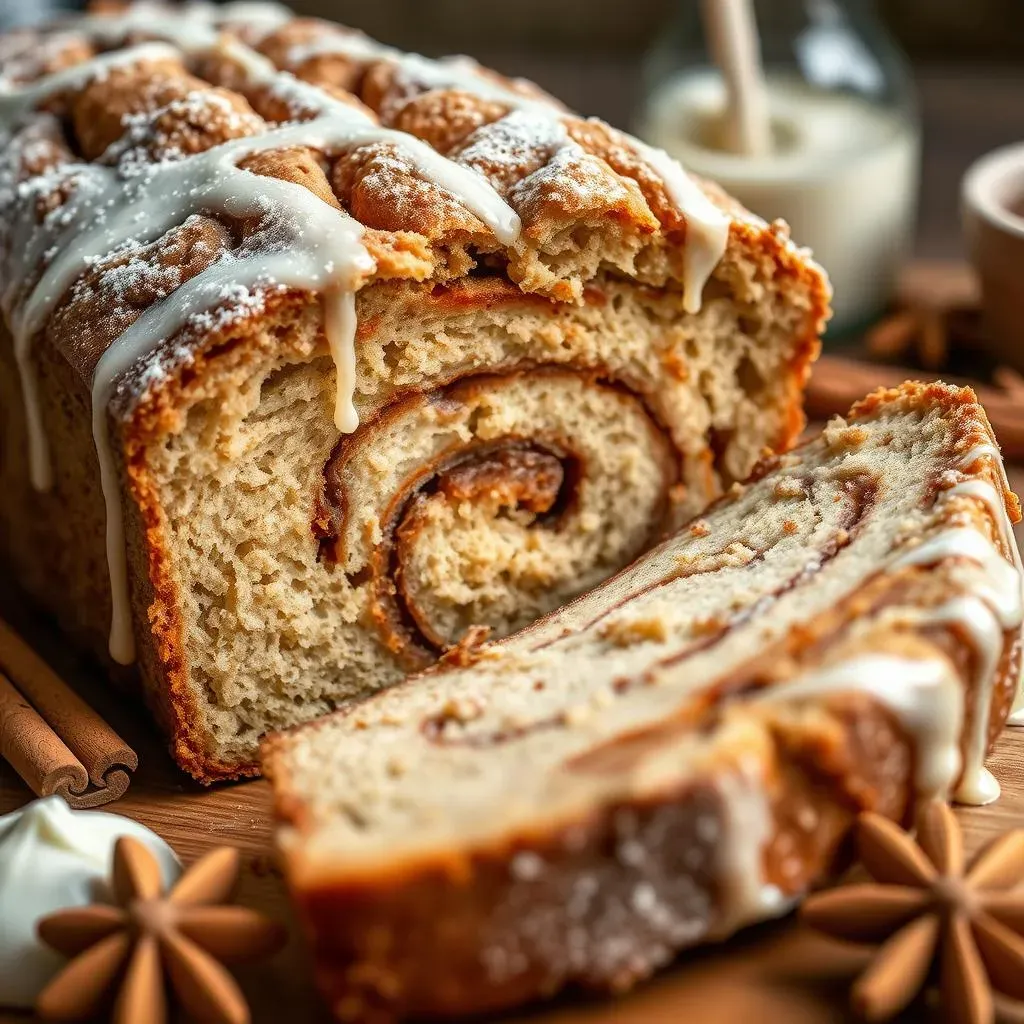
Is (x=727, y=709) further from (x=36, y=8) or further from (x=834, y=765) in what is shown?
(x=36, y=8)

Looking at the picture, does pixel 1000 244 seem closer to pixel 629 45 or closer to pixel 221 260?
pixel 221 260

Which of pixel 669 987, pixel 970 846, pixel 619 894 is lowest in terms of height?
pixel 970 846

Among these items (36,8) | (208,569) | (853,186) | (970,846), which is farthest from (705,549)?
(36,8)

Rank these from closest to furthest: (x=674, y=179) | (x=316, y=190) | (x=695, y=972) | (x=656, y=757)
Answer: (x=656, y=757) < (x=695, y=972) < (x=316, y=190) < (x=674, y=179)

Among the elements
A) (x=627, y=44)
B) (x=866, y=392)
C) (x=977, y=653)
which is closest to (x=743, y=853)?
(x=977, y=653)

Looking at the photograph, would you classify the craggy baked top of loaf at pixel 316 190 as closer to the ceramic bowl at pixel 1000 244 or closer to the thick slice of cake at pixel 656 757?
the thick slice of cake at pixel 656 757

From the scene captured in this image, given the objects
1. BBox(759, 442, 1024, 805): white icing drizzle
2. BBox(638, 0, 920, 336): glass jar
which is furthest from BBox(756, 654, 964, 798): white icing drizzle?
BBox(638, 0, 920, 336): glass jar

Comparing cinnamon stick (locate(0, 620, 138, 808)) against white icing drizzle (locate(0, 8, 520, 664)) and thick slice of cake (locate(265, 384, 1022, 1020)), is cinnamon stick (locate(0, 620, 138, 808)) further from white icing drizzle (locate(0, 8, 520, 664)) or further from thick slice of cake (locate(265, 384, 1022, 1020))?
thick slice of cake (locate(265, 384, 1022, 1020))
